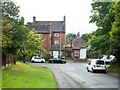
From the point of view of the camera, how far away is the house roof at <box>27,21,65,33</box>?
9244 cm

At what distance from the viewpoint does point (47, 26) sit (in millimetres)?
92812

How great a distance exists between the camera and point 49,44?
301 ft

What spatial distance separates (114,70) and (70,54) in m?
52.5

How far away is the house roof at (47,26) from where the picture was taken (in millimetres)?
92438

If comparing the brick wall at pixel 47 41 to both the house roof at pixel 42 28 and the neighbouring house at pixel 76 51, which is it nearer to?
the house roof at pixel 42 28

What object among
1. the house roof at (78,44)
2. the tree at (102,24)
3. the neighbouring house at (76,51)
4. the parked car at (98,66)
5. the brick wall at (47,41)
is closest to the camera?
the tree at (102,24)

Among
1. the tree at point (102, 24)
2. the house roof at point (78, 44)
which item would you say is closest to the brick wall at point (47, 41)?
the house roof at point (78, 44)

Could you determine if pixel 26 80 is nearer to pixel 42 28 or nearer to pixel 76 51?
pixel 76 51

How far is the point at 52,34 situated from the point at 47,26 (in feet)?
12.9

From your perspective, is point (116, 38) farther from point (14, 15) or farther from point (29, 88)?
point (29, 88)

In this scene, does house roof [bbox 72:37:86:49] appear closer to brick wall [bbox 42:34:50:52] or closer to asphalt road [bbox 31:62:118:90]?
brick wall [bbox 42:34:50:52]

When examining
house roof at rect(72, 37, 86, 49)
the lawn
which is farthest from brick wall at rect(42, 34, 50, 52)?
the lawn

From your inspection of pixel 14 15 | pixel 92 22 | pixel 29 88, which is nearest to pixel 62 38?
pixel 92 22

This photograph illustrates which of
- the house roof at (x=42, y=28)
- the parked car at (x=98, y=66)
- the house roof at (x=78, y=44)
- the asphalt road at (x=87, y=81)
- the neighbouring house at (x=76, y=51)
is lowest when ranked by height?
the asphalt road at (x=87, y=81)
